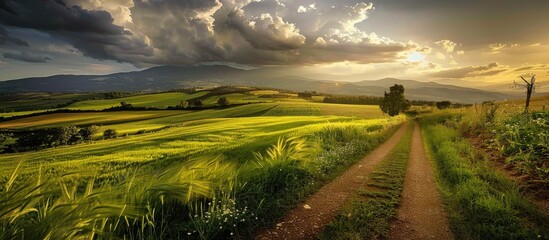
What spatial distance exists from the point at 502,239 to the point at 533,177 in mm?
5326

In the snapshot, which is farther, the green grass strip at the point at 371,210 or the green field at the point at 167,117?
the green field at the point at 167,117

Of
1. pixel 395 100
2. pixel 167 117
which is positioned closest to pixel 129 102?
pixel 167 117

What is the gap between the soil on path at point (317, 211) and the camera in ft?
21.4

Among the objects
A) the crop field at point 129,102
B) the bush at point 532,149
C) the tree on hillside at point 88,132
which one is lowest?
the tree on hillside at point 88,132

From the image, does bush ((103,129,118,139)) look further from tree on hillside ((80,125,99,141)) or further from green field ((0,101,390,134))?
green field ((0,101,390,134))

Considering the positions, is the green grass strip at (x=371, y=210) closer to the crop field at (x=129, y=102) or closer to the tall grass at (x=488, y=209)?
the tall grass at (x=488, y=209)

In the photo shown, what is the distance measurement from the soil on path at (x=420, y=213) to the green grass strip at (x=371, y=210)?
212 millimetres

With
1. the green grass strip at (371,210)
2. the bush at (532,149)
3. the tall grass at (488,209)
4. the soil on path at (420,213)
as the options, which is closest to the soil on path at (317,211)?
the green grass strip at (371,210)

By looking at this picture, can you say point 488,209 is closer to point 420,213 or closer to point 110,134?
point 420,213

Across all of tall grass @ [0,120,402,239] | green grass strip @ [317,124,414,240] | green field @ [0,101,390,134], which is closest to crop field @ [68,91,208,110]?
green field @ [0,101,390,134]

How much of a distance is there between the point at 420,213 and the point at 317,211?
2659mm

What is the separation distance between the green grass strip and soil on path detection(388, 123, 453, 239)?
0.21m

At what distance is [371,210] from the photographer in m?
7.75

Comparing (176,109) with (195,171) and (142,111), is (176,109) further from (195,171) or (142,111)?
(195,171)
